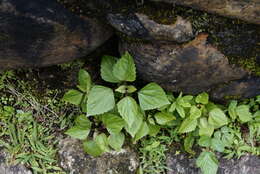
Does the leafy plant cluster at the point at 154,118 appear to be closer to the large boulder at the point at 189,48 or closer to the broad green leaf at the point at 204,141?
the broad green leaf at the point at 204,141

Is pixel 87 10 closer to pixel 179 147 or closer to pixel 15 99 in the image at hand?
pixel 15 99

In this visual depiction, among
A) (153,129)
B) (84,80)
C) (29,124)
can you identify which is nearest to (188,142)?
(153,129)

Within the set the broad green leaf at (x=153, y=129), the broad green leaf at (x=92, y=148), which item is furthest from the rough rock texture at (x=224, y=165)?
the broad green leaf at (x=92, y=148)

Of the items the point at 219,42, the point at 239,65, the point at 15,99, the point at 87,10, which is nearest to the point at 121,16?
the point at 87,10

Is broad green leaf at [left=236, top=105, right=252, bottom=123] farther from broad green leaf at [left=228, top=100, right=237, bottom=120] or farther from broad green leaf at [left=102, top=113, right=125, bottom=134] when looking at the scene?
broad green leaf at [left=102, top=113, right=125, bottom=134]

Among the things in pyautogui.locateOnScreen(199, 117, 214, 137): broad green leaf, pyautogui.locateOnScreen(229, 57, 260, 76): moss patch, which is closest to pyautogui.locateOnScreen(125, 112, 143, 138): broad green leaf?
pyautogui.locateOnScreen(199, 117, 214, 137): broad green leaf
